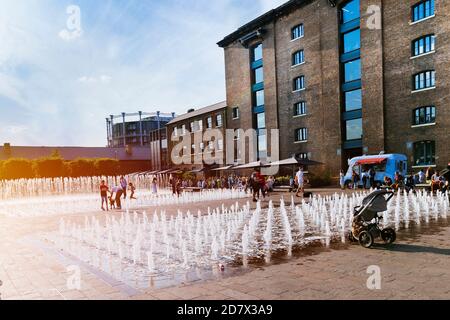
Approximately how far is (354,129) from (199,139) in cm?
2613

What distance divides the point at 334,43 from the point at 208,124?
23.4 metres

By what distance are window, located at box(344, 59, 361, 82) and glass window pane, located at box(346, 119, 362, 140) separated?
4.06m

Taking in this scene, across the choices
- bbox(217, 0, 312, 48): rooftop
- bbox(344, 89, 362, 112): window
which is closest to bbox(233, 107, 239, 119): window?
bbox(217, 0, 312, 48): rooftop

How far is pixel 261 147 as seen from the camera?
44531 millimetres

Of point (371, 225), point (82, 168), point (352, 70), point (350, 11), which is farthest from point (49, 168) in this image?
point (371, 225)

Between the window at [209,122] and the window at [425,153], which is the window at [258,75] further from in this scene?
the window at [425,153]

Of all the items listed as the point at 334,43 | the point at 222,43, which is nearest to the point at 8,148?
the point at 222,43

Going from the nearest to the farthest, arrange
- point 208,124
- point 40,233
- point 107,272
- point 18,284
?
point 18,284 → point 107,272 → point 40,233 → point 208,124

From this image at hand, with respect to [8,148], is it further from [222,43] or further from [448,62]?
[448,62]

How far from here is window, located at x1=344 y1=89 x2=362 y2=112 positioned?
33438 millimetres

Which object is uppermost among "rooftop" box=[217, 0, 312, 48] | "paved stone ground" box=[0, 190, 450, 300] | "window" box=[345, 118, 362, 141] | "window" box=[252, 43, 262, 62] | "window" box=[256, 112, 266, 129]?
"rooftop" box=[217, 0, 312, 48]

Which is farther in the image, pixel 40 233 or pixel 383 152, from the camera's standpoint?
pixel 383 152

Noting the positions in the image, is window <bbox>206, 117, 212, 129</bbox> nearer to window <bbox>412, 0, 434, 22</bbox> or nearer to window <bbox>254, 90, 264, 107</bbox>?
window <bbox>254, 90, 264, 107</bbox>

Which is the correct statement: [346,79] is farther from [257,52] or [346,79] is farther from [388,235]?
[388,235]
